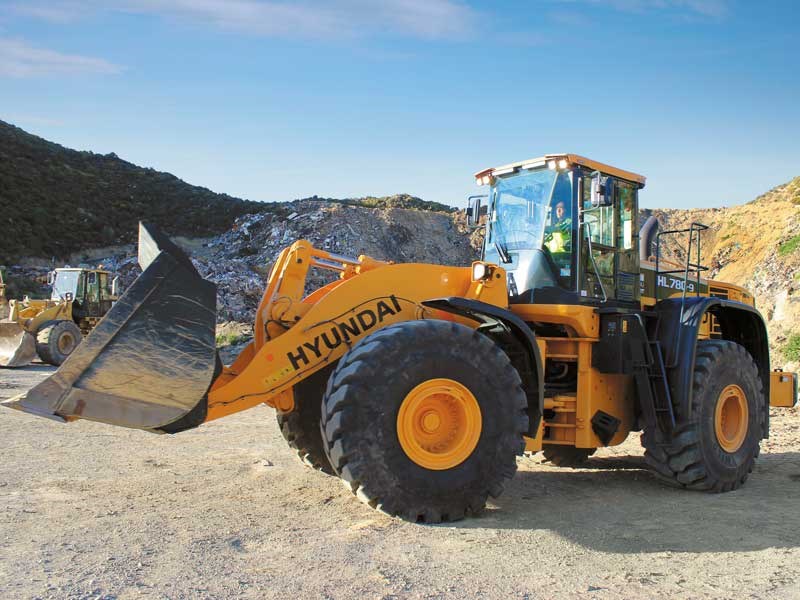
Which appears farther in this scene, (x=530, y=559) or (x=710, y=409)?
(x=710, y=409)

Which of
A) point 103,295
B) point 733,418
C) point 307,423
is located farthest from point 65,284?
point 733,418

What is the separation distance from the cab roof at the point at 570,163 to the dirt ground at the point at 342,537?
304 centimetres

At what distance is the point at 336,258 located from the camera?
645cm

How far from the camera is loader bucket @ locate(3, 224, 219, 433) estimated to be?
4883 mm

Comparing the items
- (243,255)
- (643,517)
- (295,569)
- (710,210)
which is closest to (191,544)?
(295,569)

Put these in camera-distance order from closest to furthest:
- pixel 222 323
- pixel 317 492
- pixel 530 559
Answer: pixel 530 559 → pixel 317 492 → pixel 222 323

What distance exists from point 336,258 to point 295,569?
9.15 feet

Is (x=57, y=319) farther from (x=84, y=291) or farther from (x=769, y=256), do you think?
(x=769, y=256)

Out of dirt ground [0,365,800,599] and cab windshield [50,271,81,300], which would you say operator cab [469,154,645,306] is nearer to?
dirt ground [0,365,800,599]

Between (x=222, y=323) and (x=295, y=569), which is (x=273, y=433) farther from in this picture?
(x=222, y=323)

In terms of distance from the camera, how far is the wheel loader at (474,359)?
5.13 meters

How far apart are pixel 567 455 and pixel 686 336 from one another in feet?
6.73

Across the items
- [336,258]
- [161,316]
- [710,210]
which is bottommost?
[161,316]

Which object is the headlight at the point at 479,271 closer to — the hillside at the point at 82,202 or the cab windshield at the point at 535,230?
the cab windshield at the point at 535,230
